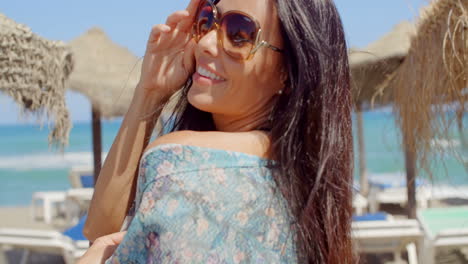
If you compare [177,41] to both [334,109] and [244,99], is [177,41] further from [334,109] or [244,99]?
[334,109]

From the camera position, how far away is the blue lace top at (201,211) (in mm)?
798

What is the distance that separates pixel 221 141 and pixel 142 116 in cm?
34

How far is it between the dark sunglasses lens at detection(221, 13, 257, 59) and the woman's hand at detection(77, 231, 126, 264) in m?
0.40

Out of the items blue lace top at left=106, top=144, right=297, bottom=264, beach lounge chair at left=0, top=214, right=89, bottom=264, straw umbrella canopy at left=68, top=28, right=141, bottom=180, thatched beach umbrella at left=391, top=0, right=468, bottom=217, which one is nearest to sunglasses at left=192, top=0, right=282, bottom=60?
blue lace top at left=106, top=144, right=297, bottom=264

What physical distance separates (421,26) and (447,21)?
14.1 inches

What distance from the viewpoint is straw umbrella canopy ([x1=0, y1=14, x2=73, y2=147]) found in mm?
2348

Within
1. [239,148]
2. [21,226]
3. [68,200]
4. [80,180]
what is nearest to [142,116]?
[239,148]

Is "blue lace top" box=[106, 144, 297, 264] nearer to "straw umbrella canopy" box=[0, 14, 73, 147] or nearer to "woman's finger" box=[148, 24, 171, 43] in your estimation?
"woman's finger" box=[148, 24, 171, 43]

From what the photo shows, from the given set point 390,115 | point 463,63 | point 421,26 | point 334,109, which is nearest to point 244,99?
point 334,109

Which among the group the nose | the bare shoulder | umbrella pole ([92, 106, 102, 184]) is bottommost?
umbrella pole ([92, 106, 102, 184])

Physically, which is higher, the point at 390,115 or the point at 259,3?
the point at 259,3

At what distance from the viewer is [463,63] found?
79.7 inches

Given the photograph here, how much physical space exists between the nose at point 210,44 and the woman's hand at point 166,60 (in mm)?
131

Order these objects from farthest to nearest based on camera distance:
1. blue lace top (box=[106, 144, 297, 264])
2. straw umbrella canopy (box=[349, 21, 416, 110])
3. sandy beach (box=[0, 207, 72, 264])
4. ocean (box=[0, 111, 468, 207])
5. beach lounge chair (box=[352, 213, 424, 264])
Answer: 1. ocean (box=[0, 111, 468, 207])
2. sandy beach (box=[0, 207, 72, 264])
3. straw umbrella canopy (box=[349, 21, 416, 110])
4. beach lounge chair (box=[352, 213, 424, 264])
5. blue lace top (box=[106, 144, 297, 264])
